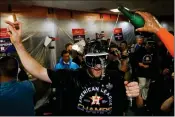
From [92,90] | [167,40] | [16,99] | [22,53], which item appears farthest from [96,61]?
[167,40]

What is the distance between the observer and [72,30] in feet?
27.0

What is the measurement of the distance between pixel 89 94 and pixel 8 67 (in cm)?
81

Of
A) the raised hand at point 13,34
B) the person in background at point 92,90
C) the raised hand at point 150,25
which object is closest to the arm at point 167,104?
the person in background at point 92,90

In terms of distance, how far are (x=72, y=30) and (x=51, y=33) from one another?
95 cm

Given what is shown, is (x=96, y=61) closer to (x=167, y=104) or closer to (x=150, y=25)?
(x=150, y=25)

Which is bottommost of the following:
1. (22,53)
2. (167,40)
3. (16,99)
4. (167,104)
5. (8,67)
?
(167,104)

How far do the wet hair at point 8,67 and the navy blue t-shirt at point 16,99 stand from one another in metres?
0.08

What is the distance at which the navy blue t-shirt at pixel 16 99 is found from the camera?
2.15 m

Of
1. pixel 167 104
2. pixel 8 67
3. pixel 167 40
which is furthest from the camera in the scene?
pixel 167 104

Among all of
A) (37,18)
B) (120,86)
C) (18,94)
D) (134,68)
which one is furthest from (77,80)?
(37,18)

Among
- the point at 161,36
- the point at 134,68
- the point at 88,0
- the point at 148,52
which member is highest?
the point at 88,0

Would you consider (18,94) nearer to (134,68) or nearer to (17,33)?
(17,33)

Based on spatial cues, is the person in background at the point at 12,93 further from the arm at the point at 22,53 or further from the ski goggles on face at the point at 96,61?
the ski goggles on face at the point at 96,61

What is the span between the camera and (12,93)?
7.16ft
